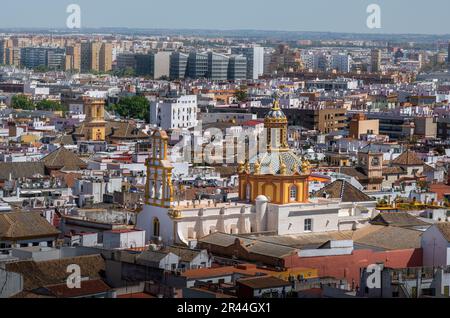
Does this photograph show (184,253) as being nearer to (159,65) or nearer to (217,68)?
(217,68)

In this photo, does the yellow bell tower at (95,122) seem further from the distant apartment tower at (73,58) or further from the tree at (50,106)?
the distant apartment tower at (73,58)

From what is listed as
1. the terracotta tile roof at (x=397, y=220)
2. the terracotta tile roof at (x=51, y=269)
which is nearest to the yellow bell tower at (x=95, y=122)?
the terracotta tile roof at (x=397, y=220)

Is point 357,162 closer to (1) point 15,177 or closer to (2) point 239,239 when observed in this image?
(1) point 15,177

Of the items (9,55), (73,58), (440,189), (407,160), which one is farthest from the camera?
(9,55)

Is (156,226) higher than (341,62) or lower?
higher

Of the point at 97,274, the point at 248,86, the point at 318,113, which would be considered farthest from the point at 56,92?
the point at 97,274

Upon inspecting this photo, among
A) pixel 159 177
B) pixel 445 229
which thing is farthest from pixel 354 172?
pixel 445 229
